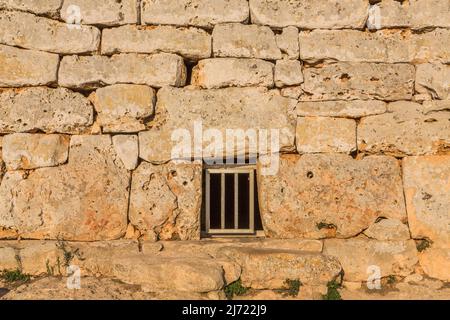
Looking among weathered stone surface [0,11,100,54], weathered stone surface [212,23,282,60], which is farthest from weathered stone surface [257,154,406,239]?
weathered stone surface [0,11,100,54]

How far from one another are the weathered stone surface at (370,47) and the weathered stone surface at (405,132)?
56cm

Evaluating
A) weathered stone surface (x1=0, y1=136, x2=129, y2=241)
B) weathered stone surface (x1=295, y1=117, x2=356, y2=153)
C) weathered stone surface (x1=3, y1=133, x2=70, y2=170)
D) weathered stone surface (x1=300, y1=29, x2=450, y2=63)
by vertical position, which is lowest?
weathered stone surface (x1=0, y1=136, x2=129, y2=241)

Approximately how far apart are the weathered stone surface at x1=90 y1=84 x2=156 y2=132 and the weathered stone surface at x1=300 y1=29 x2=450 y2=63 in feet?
5.29

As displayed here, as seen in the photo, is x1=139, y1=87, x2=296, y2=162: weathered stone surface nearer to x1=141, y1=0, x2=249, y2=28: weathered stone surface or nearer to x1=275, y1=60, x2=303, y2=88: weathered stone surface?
x1=275, y1=60, x2=303, y2=88: weathered stone surface

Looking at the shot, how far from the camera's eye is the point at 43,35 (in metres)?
4.78

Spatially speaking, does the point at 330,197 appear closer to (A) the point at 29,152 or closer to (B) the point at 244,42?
(B) the point at 244,42

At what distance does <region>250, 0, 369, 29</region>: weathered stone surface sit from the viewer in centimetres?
486

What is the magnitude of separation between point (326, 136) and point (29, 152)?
2.85 m

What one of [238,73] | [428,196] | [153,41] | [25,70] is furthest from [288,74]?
[25,70]

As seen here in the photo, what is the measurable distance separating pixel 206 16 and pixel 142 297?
2.72 m

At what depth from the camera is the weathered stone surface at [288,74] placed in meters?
4.80

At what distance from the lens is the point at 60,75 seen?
475 centimetres

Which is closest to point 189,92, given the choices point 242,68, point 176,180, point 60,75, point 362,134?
point 242,68

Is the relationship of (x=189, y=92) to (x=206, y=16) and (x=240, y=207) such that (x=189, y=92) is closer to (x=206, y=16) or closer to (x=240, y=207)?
(x=206, y=16)
